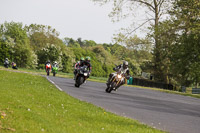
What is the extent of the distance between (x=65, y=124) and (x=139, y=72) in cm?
12683

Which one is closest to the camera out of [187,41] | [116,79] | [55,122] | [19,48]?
[55,122]

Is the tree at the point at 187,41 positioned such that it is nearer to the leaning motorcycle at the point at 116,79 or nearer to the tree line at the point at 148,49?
the tree line at the point at 148,49

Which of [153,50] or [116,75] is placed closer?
[116,75]

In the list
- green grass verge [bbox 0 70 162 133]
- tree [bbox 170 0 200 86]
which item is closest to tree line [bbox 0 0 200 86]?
tree [bbox 170 0 200 86]

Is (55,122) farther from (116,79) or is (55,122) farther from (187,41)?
(187,41)

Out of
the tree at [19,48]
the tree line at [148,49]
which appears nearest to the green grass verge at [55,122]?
the tree line at [148,49]

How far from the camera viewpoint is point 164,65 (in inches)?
2076

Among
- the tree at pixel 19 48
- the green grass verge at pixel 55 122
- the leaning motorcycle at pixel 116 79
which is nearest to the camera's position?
the green grass verge at pixel 55 122

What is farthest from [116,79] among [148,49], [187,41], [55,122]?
[148,49]

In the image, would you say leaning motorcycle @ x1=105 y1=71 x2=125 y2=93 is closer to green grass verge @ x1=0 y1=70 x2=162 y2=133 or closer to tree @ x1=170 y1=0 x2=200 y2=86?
green grass verge @ x1=0 y1=70 x2=162 y2=133

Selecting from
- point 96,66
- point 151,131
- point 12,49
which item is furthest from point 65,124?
point 96,66

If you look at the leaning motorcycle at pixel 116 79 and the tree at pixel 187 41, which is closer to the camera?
the leaning motorcycle at pixel 116 79

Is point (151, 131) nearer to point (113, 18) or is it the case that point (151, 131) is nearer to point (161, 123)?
point (161, 123)

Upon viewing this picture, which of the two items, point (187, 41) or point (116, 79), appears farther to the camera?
point (187, 41)
